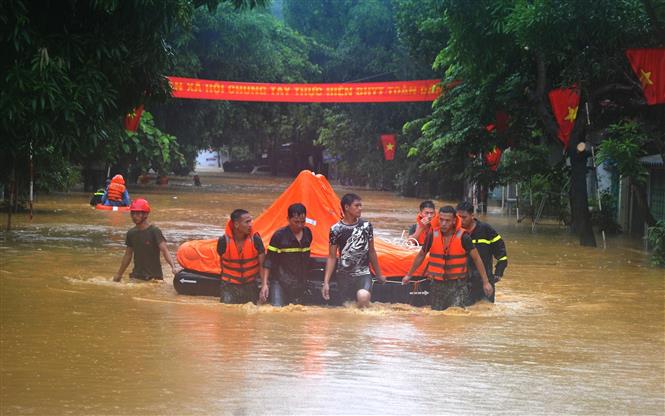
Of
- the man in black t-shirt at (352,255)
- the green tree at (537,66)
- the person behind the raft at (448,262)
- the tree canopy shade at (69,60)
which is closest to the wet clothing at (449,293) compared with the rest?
the person behind the raft at (448,262)

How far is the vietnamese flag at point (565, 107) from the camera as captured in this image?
68.3ft

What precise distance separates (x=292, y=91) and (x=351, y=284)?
90.7 feet

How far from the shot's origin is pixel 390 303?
39.3 feet

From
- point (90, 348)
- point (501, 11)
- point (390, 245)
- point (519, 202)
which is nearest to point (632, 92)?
point (501, 11)

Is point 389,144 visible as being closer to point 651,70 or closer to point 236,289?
point 651,70

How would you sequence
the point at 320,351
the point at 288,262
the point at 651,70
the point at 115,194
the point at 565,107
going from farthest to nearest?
1. the point at 115,194
2. the point at 565,107
3. the point at 651,70
4. the point at 288,262
5. the point at 320,351

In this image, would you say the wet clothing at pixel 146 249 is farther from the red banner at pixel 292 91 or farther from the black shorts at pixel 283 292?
the red banner at pixel 292 91

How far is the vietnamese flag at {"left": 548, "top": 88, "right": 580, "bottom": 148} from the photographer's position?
20828 millimetres

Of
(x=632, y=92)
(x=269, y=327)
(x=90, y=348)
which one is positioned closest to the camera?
(x=90, y=348)

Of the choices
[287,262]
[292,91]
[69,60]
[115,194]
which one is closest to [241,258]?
[287,262]

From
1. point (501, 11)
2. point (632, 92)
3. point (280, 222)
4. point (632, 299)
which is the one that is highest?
point (501, 11)

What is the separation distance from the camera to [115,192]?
29.3 metres

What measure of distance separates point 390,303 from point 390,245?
946 millimetres

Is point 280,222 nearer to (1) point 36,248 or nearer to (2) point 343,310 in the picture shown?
(2) point 343,310
